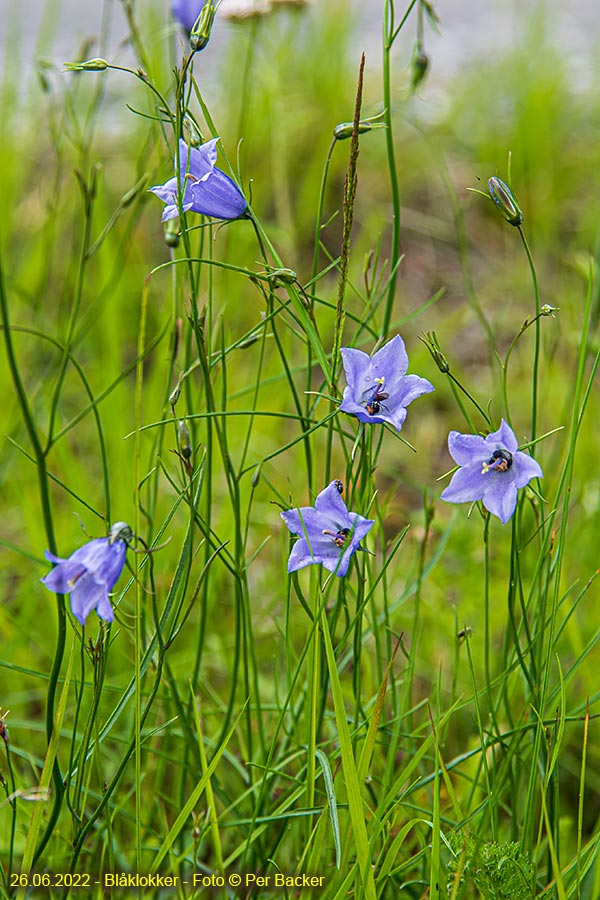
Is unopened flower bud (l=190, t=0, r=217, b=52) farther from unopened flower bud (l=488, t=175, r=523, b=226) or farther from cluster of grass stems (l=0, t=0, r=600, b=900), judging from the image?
unopened flower bud (l=488, t=175, r=523, b=226)

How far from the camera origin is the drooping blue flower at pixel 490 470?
883 mm

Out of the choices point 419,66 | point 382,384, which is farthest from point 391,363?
point 419,66

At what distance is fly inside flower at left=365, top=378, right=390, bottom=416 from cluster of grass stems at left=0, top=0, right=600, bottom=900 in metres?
0.03

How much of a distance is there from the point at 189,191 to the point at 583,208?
7.83ft

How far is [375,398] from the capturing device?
94cm

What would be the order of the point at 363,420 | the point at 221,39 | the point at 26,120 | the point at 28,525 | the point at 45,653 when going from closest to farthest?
the point at 363,420 → the point at 45,653 → the point at 28,525 → the point at 26,120 → the point at 221,39

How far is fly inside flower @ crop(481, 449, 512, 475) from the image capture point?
3.02 ft

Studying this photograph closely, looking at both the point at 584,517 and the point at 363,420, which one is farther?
the point at 584,517

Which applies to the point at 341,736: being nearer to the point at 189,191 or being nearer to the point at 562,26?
the point at 189,191

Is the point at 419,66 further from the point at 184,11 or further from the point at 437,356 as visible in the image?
the point at 437,356

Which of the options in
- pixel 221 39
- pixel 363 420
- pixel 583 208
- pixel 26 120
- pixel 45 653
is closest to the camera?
pixel 363 420

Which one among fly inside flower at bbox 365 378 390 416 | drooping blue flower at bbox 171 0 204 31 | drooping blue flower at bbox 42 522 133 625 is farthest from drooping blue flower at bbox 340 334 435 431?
drooping blue flower at bbox 171 0 204 31

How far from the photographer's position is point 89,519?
6.35 ft

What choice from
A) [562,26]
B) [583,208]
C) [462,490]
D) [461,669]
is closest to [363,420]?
[462,490]
